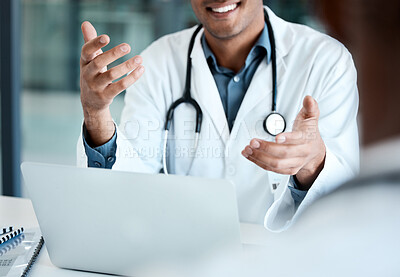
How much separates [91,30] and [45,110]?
2.81 meters

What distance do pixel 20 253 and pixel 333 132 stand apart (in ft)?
2.65

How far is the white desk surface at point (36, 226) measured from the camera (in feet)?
2.57

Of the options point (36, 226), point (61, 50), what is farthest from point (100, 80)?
point (61, 50)

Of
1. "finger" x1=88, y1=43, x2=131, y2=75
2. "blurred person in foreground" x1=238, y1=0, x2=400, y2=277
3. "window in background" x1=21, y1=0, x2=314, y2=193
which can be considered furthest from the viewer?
"window in background" x1=21, y1=0, x2=314, y2=193

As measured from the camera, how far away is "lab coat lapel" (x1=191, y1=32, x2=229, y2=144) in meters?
1.31

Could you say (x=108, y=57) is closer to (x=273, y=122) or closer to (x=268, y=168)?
(x=268, y=168)

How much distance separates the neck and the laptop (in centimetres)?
84

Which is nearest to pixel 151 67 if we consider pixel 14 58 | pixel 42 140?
pixel 14 58

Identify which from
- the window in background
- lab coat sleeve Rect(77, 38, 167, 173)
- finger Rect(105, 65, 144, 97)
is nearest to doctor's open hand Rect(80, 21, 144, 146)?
finger Rect(105, 65, 144, 97)

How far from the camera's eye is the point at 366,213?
1.29 ft

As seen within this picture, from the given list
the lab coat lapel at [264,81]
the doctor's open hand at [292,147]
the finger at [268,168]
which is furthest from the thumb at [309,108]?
the lab coat lapel at [264,81]

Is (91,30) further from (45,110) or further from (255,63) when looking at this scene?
(45,110)

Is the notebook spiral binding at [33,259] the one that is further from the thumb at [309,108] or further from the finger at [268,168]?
the thumb at [309,108]

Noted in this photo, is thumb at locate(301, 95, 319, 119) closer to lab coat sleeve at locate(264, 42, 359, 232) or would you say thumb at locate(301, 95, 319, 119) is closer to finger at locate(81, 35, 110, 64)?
lab coat sleeve at locate(264, 42, 359, 232)
